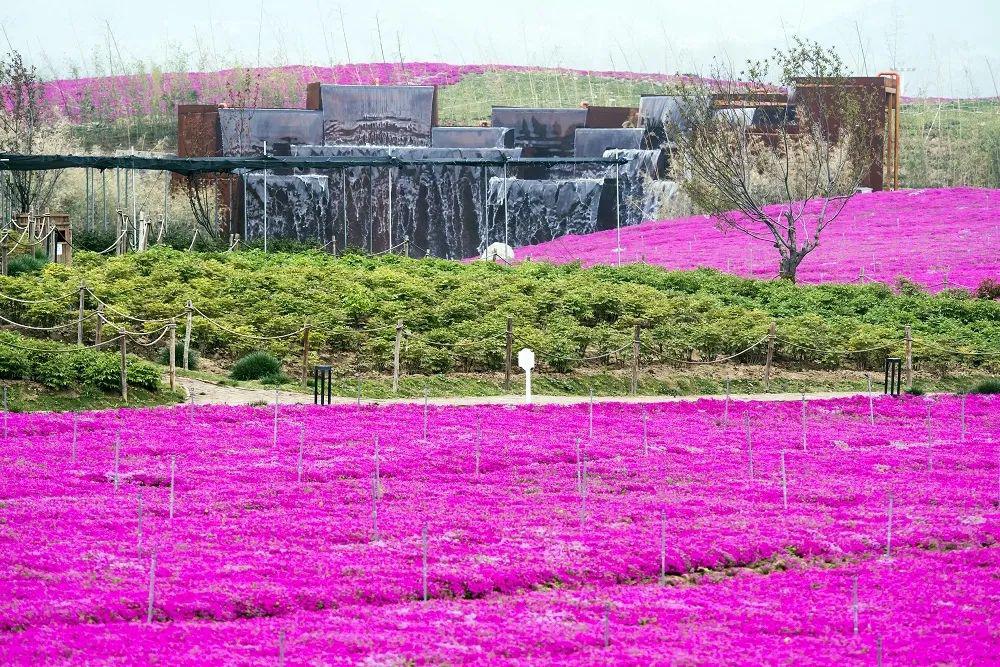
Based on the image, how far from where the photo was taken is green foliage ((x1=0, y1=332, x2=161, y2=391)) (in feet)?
93.8

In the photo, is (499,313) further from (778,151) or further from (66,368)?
(778,151)

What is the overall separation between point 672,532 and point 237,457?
7592 millimetres

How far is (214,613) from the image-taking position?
14453 millimetres

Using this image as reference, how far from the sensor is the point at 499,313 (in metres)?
37.9

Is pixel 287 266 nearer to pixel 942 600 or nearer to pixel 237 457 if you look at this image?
pixel 237 457

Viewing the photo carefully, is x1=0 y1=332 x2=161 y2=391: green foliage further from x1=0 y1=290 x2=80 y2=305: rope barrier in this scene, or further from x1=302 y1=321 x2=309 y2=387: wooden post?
x1=0 y1=290 x2=80 y2=305: rope barrier

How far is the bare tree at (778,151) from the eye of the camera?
175ft

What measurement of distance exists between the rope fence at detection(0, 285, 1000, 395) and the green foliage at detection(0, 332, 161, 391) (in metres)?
2.35

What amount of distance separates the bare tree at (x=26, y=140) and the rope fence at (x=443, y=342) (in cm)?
2676

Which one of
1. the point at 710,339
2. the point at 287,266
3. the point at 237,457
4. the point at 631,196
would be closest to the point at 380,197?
the point at 631,196

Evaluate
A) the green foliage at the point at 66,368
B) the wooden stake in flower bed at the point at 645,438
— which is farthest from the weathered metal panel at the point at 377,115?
the wooden stake in flower bed at the point at 645,438

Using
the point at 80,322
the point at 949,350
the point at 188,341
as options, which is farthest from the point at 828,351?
the point at 80,322

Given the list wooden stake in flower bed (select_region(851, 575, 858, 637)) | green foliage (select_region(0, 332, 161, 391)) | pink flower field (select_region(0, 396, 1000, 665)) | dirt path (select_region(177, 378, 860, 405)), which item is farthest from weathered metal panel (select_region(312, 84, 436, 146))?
wooden stake in flower bed (select_region(851, 575, 858, 637))

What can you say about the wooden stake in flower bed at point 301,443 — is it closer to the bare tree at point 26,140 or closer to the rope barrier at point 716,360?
the rope barrier at point 716,360
